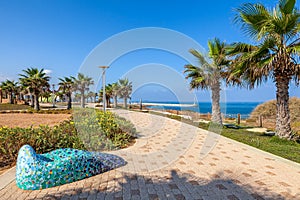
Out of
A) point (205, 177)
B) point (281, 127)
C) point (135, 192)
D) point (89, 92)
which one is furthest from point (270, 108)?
point (89, 92)

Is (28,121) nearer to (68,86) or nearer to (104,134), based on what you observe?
(104,134)

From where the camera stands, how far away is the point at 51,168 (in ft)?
11.0

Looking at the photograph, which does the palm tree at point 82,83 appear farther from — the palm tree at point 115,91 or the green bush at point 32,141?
the green bush at point 32,141

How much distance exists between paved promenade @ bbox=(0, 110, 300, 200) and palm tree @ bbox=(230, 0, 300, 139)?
291 cm

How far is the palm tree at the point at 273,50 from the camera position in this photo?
6.52 meters

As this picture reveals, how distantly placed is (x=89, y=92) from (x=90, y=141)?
1039 inches

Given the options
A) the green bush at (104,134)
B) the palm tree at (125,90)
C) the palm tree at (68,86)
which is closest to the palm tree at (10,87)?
the palm tree at (68,86)

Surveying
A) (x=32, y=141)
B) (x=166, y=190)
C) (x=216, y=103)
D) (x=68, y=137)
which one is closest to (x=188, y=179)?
(x=166, y=190)

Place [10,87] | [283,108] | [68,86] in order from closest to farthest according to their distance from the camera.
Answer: [283,108], [68,86], [10,87]

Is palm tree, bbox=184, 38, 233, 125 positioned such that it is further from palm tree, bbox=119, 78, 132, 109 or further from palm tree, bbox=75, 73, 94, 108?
palm tree, bbox=75, 73, 94, 108

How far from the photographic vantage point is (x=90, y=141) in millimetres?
6078

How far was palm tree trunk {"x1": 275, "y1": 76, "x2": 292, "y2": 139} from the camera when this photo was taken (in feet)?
24.2

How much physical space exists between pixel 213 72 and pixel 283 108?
4.57 metres

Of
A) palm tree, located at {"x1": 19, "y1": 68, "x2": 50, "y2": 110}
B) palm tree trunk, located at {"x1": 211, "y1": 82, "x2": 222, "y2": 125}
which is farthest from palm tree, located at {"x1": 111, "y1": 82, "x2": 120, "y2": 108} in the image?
palm tree trunk, located at {"x1": 211, "y1": 82, "x2": 222, "y2": 125}
